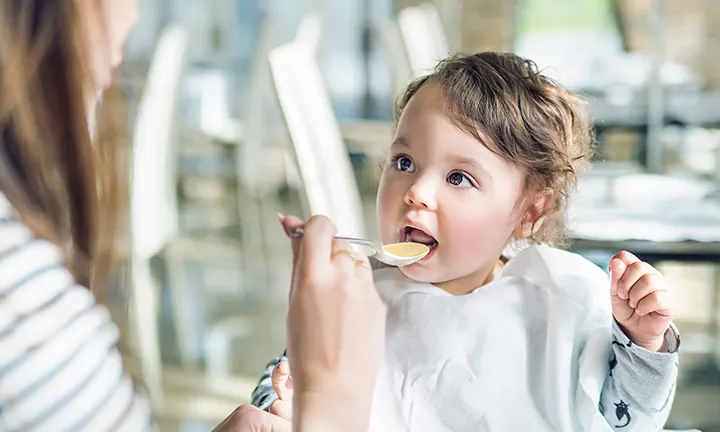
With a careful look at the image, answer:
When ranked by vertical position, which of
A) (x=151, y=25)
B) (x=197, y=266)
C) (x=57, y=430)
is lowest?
(x=197, y=266)

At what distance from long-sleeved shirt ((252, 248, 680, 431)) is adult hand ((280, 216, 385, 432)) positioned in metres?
0.16

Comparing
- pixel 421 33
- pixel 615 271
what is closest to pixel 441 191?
pixel 615 271

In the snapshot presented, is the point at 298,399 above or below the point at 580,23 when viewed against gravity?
below

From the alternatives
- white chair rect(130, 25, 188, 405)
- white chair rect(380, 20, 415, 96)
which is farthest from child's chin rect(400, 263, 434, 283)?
white chair rect(380, 20, 415, 96)

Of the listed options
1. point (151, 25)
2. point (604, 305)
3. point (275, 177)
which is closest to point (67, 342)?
point (604, 305)

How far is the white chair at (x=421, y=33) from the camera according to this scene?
874 mm

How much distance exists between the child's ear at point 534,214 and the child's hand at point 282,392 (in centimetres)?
18

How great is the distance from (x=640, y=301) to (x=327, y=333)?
0.70 feet

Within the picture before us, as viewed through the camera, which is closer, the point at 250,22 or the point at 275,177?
the point at 275,177

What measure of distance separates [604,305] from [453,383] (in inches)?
4.6

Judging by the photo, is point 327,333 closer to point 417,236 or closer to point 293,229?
point 293,229

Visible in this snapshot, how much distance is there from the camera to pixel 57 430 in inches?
15.6

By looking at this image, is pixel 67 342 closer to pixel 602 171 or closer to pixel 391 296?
pixel 391 296

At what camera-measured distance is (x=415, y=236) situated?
491 millimetres
